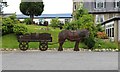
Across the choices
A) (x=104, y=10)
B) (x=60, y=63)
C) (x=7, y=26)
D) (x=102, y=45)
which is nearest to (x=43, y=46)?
(x=102, y=45)

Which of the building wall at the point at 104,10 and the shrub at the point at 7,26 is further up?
the building wall at the point at 104,10

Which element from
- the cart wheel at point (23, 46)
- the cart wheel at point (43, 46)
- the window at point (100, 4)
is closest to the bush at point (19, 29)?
the cart wheel at point (23, 46)

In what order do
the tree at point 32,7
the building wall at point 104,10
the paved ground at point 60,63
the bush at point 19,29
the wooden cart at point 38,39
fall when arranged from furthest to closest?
1. the building wall at point 104,10
2. the tree at point 32,7
3. the bush at point 19,29
4. the wooden cart at point 38,39
5. the paved ground at point 60,63

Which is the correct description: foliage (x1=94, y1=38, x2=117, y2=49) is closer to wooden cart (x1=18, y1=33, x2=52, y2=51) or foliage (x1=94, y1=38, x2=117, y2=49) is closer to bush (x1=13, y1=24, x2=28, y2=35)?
wooden cart (x1=18, y1=33, x2=52, y2=51)

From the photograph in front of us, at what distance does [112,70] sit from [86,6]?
2634 centimetres

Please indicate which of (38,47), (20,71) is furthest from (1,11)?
(20,71)

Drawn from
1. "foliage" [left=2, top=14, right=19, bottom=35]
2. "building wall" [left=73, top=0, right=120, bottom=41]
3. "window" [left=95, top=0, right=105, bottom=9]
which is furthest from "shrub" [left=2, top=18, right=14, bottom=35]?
"window" [left=95, top=0, right=105, bottom=9]

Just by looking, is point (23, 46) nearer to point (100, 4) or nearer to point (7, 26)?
point (7, 26)

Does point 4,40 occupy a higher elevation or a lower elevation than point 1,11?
lower

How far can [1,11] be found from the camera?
27.6 metres

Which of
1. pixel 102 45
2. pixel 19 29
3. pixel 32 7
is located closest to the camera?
pixel 102 45

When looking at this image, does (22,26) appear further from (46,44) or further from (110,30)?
(110,30)

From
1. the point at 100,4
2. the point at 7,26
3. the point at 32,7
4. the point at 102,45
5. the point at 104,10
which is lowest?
the point at 102,45

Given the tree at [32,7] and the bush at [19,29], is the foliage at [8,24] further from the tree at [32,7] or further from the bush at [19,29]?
the tree at [32,7]
